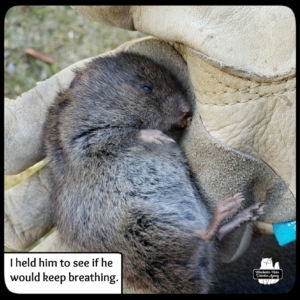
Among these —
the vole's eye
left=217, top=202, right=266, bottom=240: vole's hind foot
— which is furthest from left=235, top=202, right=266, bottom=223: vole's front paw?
the vole's eye

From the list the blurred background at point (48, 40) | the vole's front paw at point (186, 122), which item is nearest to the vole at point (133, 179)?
the vole's front paw at point (186, 122)

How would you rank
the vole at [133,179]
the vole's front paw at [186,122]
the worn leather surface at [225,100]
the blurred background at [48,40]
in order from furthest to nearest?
the blurred background at [48,40]
the vole's front paw at [186,122]
the vole at [133,179]
the worn leather surface at [225,100]

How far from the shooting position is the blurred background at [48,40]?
3.20 metres

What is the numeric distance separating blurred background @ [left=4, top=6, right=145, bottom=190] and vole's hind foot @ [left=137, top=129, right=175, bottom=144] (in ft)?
5.16

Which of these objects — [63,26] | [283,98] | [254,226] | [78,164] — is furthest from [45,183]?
[63,26]

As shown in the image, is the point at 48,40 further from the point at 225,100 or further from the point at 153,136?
the point at 225,100

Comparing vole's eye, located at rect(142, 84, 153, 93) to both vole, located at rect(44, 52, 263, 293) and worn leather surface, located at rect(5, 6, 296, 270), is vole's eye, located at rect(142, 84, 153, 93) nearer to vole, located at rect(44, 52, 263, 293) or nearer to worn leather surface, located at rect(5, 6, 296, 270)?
vole, located at rect(44, 52, 263, 293)

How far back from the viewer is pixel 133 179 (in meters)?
1.83

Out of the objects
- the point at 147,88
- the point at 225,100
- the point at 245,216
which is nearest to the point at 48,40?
the point at 147,88

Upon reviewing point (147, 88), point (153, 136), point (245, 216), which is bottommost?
point (245, 216)

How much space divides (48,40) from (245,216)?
7.02 feet

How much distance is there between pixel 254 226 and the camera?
6.93 feet

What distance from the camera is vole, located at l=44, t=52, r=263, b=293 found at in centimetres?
178

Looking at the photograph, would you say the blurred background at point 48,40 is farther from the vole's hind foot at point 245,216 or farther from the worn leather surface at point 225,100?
the vole's hind foot at point 245,216
